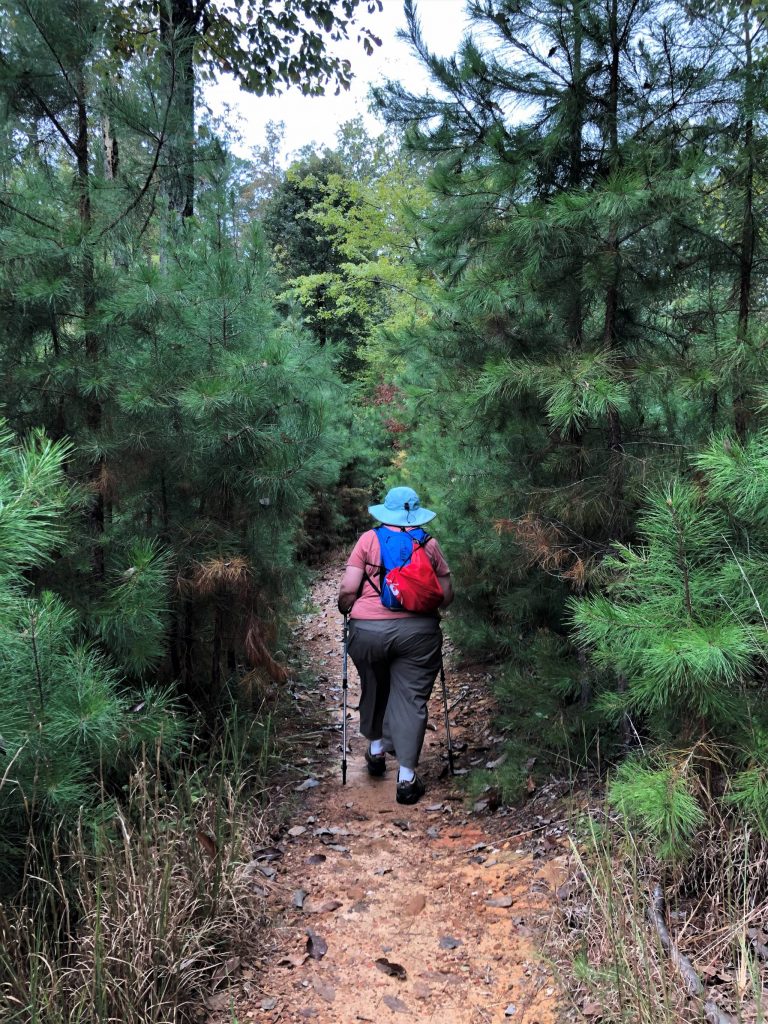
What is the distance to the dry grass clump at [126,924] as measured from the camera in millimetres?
2430

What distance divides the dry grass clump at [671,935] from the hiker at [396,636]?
2.13m

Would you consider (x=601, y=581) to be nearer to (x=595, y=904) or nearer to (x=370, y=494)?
(x=595, y=904)

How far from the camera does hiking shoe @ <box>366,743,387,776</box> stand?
520 cm

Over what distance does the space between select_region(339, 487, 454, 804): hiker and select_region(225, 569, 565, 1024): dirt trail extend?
390 millimetres

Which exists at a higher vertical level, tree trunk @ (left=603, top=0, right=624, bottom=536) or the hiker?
tree trunk @ (left=603, top=0, right=624, bottom=536)

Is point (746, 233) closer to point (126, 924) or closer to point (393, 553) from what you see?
point (393, 553)

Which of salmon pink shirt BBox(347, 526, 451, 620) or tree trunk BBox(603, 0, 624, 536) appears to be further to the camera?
salmon pink shirt BBox(347, 526, 451, 620)

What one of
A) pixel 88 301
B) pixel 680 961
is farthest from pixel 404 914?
pixel 88 301

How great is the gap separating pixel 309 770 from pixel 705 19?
559 cm

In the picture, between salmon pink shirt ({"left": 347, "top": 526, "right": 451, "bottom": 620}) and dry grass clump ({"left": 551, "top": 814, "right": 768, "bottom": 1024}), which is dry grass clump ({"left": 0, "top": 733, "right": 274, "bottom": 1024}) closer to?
dry grass clump ({"left": 551, "top": 814, "right": 768, "bottom": 1024})

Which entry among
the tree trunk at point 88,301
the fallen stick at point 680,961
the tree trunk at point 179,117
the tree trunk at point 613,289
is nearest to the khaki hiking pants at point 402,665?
the tree trunk at point 613,289

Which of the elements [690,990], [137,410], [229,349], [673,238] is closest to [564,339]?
[673,238]

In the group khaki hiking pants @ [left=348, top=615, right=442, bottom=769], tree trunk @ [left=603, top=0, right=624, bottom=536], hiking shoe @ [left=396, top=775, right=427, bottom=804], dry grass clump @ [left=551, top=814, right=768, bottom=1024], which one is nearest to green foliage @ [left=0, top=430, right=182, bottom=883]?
dry grass clump @ [left=551, top=814, right=768, bottom=1024]

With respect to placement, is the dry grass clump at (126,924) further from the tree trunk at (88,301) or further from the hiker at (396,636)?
the hiker at (396,636)
